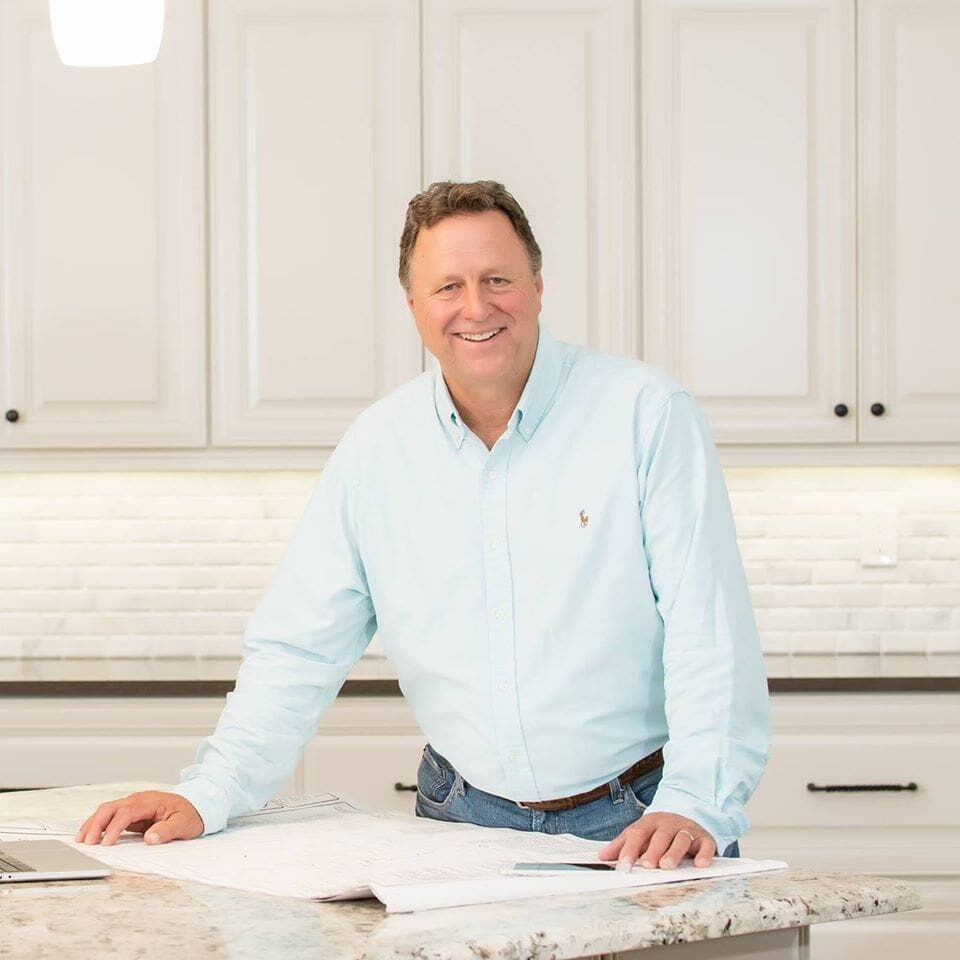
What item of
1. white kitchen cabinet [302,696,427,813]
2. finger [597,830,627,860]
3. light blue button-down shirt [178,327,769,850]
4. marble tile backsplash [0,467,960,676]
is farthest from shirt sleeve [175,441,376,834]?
marble tile backsplash [0,467,960,676]

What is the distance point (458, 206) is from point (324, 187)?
1691 mm

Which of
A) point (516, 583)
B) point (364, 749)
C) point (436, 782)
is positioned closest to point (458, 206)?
point (516, 583)

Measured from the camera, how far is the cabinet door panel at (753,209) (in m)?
3.33

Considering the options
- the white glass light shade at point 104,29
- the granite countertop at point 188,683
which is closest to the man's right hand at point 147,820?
the white glass light shade at point 104,29

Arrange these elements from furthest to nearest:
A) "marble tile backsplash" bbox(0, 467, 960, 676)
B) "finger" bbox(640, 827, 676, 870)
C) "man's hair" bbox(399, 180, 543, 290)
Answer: "marble tile backsplash" bbox(0, 467, 960, 676)
"man's hair" bbox(399, 180, 543, 290)
"finger" bbox(640, 827, 676, 870)

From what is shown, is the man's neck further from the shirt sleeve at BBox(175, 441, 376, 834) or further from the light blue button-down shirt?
the shirt sleeve at BBox(175, 441, 376, 834)

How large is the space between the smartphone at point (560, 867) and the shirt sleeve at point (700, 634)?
0.61 feet

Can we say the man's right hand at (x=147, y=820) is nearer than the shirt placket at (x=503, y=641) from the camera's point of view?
Yes

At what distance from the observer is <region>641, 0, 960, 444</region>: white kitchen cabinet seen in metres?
3.33

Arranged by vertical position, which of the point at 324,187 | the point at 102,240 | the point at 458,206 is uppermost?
the point at 324,187

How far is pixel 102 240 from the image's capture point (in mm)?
3373

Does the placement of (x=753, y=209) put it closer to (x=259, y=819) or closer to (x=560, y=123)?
(x=560, y=123)

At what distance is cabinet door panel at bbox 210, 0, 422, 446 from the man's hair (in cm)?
156

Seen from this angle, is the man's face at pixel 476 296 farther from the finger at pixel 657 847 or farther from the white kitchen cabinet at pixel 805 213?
the white kitchen cabinet at pixel 805 213
